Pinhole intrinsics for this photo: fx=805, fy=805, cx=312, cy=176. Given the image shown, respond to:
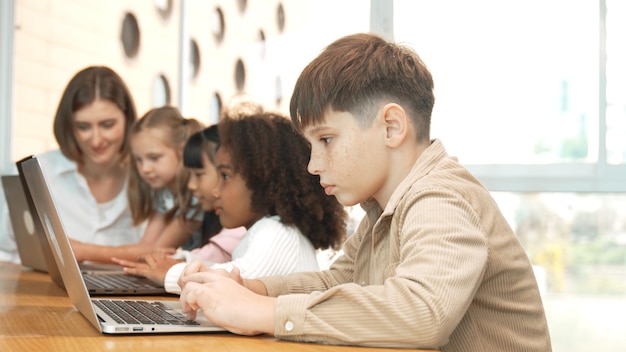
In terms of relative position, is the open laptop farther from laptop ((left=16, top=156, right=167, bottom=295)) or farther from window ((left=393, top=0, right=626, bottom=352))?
window ((left=393, top=0, right=626, bottom=352))

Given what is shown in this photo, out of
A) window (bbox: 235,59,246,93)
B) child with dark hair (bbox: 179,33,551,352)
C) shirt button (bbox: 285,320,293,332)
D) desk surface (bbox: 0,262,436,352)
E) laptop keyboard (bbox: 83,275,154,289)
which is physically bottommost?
laptop keyboard (bbox: 83,275,154,289)

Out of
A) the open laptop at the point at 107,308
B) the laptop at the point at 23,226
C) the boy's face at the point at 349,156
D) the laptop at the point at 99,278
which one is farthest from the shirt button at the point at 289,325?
the laptop at the point at 23,226

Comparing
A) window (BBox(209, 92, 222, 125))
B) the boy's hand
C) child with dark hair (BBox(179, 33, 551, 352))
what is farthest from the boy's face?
window (BBox(209, 92, 222, 125))

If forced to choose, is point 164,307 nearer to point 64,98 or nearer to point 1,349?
point 1,349

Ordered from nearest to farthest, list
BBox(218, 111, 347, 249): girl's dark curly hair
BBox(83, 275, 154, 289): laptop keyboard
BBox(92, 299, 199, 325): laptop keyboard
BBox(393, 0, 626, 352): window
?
BBox(92, 299, 199, 325): laptop keyboard
BBox(83, 275, 154, 289): laptop keyboard
BBox(218, 111, 347, 249): girl's dark curly hair
BBox(393, 0, 626, 352): window

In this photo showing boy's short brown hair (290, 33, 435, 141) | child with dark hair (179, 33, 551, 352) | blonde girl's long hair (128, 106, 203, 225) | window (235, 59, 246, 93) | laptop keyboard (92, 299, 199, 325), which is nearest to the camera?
child with dark hair (179, 33, 551, 352)

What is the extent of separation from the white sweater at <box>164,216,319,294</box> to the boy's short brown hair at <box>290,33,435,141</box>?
0.46m

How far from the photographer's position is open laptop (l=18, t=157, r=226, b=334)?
1010 mm

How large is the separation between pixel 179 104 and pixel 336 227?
1639 mm

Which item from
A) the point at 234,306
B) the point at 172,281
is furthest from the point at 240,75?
the point at 234,306

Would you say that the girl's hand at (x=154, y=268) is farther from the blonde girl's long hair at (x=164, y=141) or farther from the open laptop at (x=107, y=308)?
the blonde girl's long hair at (x=164, y=141)

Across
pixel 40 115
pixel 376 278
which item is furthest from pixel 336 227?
pixel 40 115

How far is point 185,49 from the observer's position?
329 centimetres

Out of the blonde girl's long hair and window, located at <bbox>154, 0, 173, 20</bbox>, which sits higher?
window, located at <bbox>154, 0, 173, 20</bbox>
